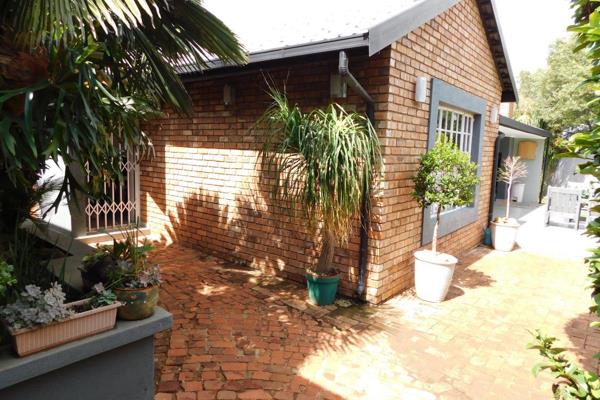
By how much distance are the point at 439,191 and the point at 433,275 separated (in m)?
1.00

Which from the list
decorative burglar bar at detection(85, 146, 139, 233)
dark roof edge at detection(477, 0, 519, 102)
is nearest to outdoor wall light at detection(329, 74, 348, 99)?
dark roof edge at detection(477, 0, 519, 102)

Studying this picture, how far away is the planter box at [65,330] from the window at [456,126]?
4202 millimetres

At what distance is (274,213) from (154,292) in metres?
2.85

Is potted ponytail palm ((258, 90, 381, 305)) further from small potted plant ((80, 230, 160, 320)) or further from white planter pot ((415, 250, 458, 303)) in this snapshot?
small potted plant ((80, 230, 160, 320))

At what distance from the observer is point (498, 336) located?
13.2 feet

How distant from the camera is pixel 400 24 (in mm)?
4059

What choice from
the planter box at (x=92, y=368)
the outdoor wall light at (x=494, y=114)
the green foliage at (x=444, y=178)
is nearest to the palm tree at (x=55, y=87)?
the planter box at (x=92, y=368)

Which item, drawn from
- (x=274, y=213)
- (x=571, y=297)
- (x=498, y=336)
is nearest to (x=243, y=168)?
(x=274, y=213)

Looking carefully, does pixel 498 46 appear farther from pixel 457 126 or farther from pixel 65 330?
pixel 65 330

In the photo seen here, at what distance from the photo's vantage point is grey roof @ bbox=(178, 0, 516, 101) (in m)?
3.85

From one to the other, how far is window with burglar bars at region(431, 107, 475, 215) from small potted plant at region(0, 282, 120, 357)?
478cm

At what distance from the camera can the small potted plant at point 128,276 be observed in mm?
2500

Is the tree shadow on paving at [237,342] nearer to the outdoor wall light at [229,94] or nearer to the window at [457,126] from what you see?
the outdoor wall light at [229,94]

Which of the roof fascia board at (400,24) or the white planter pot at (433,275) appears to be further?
the white planter pot at (433,275)
